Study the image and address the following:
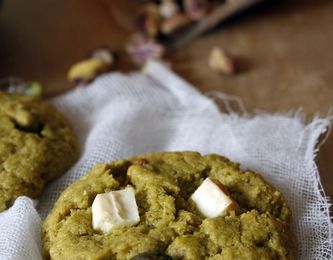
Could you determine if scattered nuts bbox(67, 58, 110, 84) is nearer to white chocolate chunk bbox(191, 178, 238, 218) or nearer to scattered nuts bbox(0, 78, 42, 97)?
scattered nuts bbox(0, 78, 42, 97)

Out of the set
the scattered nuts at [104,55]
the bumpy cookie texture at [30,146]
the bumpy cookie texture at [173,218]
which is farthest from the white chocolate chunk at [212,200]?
the scattered nuts at [104,55]

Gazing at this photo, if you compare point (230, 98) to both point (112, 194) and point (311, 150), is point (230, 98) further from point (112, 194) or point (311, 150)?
point (112, 194)

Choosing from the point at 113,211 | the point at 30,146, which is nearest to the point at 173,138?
the point at 30,146

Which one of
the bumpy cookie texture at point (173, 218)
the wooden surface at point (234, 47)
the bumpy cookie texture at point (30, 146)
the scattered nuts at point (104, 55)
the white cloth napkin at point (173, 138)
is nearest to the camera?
the bumpy cookie texture at point (173, 218)

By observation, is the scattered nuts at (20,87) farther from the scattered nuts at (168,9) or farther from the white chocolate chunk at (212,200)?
the white chocolate chunk at (212,200)

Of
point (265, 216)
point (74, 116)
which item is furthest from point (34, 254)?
point (74, 116)

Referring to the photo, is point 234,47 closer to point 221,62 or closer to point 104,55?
point 221,62
